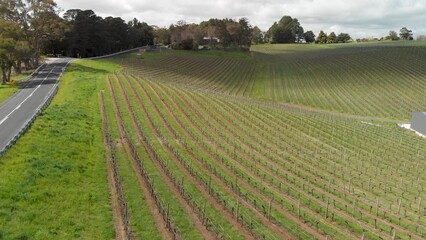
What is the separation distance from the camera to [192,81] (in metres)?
76.7

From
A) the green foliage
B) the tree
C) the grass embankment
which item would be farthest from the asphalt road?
the green foliage

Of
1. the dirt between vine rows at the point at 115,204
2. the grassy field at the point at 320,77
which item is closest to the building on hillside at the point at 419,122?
the grassy field at the point at 320,77

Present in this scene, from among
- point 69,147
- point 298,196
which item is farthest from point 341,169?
point 69,147

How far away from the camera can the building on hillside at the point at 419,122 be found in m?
51.6

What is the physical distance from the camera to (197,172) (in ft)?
85.7

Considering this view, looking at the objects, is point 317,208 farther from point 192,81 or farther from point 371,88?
point 371,88

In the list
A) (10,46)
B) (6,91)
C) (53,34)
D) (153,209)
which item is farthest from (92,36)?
(153,209)

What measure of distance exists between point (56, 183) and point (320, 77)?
77.9 metres

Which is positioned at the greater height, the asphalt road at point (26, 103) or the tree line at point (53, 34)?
the tree line at point (53, 34)

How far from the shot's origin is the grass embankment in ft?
56.0

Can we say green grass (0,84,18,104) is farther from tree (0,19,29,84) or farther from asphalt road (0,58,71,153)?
tree (0,19,29,84)

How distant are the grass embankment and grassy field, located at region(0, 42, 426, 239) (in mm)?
69

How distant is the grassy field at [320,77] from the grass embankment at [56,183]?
38.5 m

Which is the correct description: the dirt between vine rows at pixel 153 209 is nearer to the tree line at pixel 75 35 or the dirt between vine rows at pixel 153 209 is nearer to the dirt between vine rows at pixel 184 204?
the dirt between vine rows at pixel 184 204
